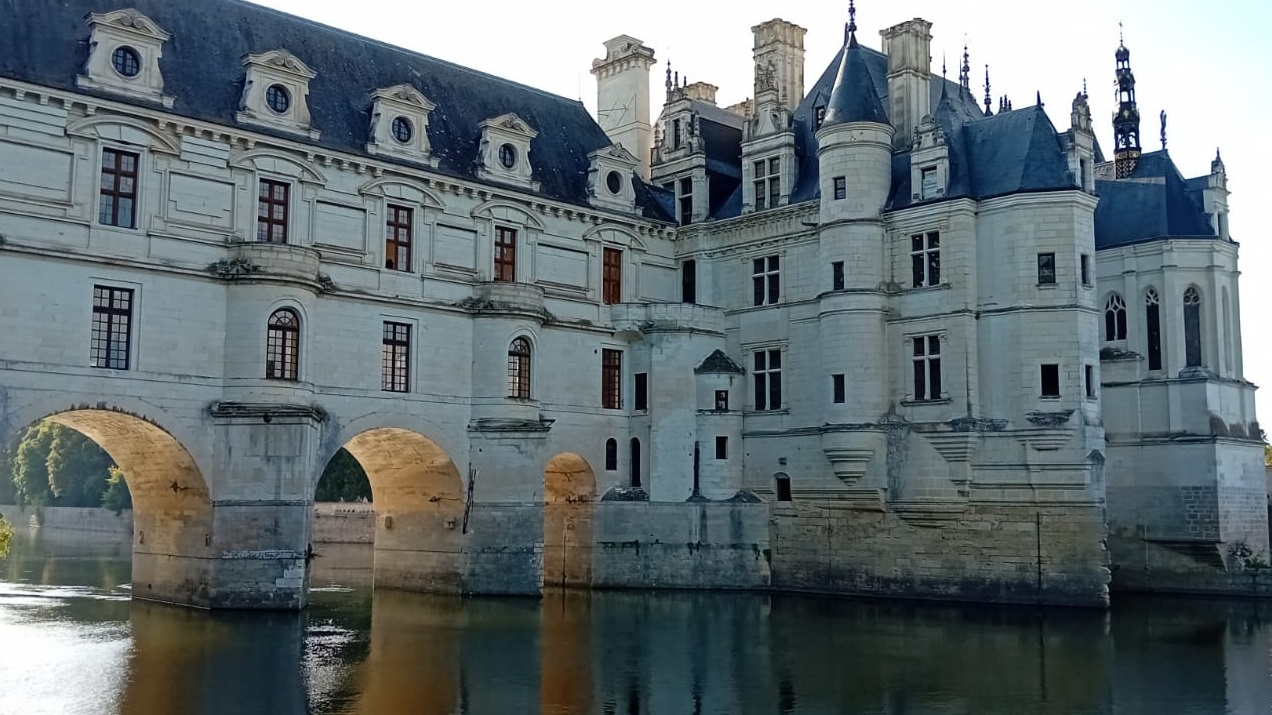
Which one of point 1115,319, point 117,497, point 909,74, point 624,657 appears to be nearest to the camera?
point 624,657

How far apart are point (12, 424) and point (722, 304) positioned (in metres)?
19.6

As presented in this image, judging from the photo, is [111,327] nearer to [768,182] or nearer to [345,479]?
[768,182]

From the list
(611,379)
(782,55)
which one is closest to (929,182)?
(782,55)

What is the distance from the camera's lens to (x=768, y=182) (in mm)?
35031

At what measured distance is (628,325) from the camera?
33.8m

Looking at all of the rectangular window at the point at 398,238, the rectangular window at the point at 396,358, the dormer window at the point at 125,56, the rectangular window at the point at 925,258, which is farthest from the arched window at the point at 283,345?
the rectangular window at the point at 925,258

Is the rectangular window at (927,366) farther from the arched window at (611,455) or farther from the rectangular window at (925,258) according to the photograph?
the arched window at (611,455)

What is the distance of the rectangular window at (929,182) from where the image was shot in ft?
102

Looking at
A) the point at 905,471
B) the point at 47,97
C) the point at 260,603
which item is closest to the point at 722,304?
the point at 905,471

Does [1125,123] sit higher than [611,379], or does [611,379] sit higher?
[1125,123]

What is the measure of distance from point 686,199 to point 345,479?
2416 centimetres

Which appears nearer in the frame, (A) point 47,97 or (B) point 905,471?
(A) point 47,97

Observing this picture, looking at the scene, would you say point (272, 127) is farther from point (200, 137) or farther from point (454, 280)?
point (454, 280)

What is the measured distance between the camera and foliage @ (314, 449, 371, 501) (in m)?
52.8
